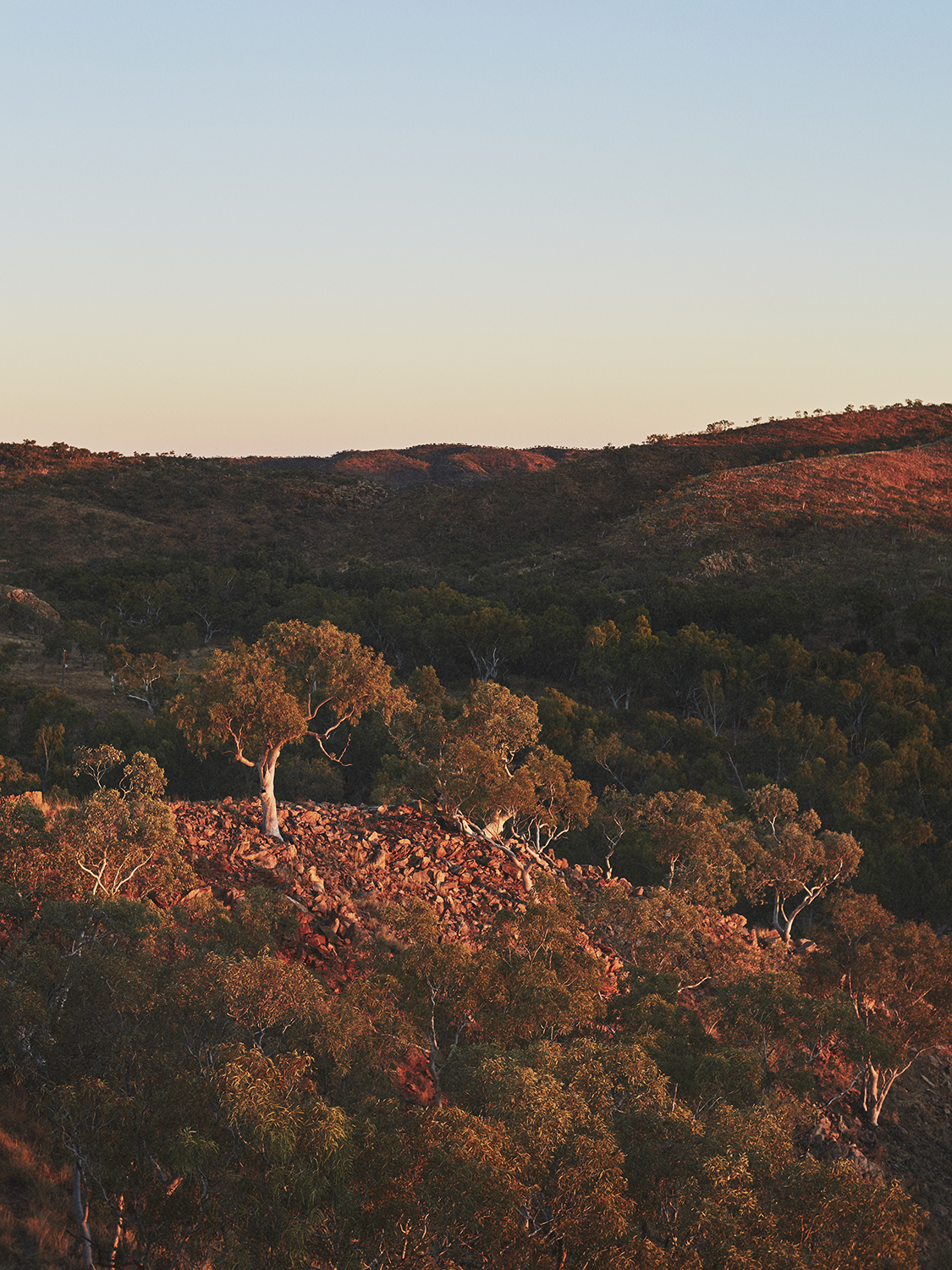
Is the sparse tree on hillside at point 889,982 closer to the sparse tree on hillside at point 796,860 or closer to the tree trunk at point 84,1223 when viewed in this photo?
the sparse tree on hillside at point 796,860

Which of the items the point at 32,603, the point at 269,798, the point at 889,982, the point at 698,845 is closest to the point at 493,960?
the point at 269,798

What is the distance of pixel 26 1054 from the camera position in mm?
13289

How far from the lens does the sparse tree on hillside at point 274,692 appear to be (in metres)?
25.7

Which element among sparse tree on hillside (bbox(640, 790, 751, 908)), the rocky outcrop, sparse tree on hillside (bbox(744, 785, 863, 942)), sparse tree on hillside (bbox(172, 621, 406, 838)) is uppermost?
sparse tree on hillside (bbox(172, 621, 406, 838))

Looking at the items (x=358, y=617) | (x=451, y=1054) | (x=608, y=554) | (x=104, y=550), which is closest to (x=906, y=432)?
(x=608, y=554)

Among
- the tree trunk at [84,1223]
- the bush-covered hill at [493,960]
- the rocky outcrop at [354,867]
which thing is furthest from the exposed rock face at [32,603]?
the tree trunk at [84,1223]

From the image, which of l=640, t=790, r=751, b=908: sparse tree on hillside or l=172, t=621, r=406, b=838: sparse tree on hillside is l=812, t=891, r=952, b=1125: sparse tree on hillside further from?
l=172, t=621, r=406, b=838: sparse tree on hillside

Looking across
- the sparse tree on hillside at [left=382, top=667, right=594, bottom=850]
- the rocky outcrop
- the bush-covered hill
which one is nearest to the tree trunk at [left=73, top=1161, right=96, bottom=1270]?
the bush-covered hill

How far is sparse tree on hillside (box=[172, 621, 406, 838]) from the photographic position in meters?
25.7

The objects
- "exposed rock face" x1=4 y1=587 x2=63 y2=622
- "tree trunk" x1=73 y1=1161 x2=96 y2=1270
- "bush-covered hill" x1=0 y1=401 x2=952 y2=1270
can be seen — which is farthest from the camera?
"exposed rock face" x1=4 y1=587 x2=63 y2=622

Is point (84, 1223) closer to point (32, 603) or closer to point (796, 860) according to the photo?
point (796, 860)

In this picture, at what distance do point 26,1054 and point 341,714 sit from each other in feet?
50.4

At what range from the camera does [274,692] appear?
84.4 ft

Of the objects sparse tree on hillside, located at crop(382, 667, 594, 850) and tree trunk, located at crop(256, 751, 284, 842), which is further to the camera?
sparse tree on hillside, located at crop(382, 667, 594, 850)
